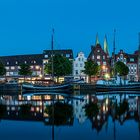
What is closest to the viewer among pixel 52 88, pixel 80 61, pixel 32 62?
pixel 52 88

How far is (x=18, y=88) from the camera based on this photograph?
8594 cm

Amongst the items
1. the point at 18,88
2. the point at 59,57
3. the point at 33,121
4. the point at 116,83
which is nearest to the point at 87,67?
the point at 59,57

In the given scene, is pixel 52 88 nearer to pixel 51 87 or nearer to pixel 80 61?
pixel 51 87

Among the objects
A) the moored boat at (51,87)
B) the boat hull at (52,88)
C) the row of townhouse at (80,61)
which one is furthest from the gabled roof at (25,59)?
the boat hull at (52,88)

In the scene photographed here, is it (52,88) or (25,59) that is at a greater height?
(25,59)

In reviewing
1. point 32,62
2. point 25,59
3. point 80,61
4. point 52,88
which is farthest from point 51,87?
point 25,59

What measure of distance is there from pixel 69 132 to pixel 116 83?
69.8 m

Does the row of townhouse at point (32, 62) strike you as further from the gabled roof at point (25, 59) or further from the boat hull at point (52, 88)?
the boat hull at point (52, 88)

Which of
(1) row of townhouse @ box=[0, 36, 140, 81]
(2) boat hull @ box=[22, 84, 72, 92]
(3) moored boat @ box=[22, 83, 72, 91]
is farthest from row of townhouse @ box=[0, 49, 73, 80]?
(2) boat hull @ box=[22, 84, 72, 92]

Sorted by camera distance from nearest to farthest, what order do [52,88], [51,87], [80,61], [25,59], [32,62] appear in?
1. [51,87]
2. [52,88]
3. [80,61]
4. [32,62]
5. [25,59]

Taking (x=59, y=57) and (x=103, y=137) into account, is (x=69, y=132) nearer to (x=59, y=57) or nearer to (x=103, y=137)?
(x=103, y=137)

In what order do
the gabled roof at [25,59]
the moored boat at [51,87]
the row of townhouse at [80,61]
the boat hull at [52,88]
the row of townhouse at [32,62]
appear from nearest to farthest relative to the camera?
the boat hull at [52,88], the moored boat at [51,87], the row of townhouse at [80,61], the row of townhouse at [32,62], the gabled roof at [25,59]

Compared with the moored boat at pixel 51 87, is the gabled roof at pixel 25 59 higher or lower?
higher

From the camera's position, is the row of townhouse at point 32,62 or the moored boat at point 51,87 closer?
the moored boat at point 51,87
